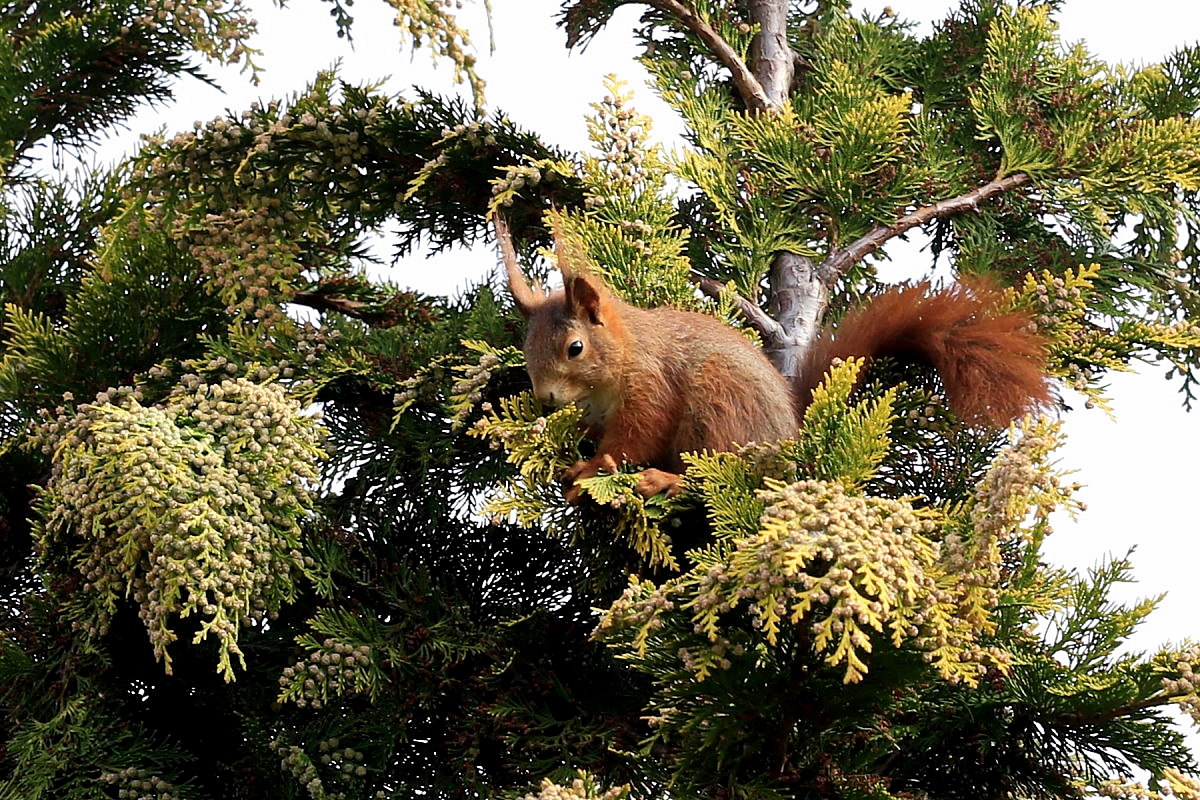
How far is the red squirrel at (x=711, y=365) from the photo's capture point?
1.61m

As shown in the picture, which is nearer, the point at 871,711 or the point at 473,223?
the point at 871,711

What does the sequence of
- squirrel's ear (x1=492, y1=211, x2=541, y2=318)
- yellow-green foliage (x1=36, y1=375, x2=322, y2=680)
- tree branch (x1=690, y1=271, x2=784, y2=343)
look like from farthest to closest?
tree branch (x1=690, y1=271, x2=784, y2=343) → squirrel's ear (x1=492, y1=211, x2=541, y2=318) → yellow-green foliage (x1=36, y1=375, x2=322, y2=680)

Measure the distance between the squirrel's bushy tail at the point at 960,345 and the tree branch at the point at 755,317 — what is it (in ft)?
0.59

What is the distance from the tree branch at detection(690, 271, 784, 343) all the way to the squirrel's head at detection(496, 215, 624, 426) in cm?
23

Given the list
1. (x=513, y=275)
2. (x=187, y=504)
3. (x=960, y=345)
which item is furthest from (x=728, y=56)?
(x=187, y=504)

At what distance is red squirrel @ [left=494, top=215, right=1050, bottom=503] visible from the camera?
161 centimetres

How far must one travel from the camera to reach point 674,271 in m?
1.84

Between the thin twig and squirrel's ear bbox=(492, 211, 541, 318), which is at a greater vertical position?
squirrel's ear bbox=(492, 211, 541, 318)

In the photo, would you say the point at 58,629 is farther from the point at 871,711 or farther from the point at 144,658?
the point at 871,711

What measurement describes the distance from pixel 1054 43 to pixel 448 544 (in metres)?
1.04

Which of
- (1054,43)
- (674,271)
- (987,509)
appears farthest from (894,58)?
(987,509)

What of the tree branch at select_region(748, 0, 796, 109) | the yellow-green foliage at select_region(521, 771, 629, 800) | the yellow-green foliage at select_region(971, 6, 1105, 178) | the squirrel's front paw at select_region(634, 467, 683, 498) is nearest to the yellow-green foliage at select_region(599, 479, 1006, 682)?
the yellow-green foliage at select_region(521, 771, 629, 800)

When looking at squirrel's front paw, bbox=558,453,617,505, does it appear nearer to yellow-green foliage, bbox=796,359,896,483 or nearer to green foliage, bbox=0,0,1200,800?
green foliage, bbox=0,0,1200,800

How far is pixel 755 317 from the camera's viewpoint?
1928 mm
